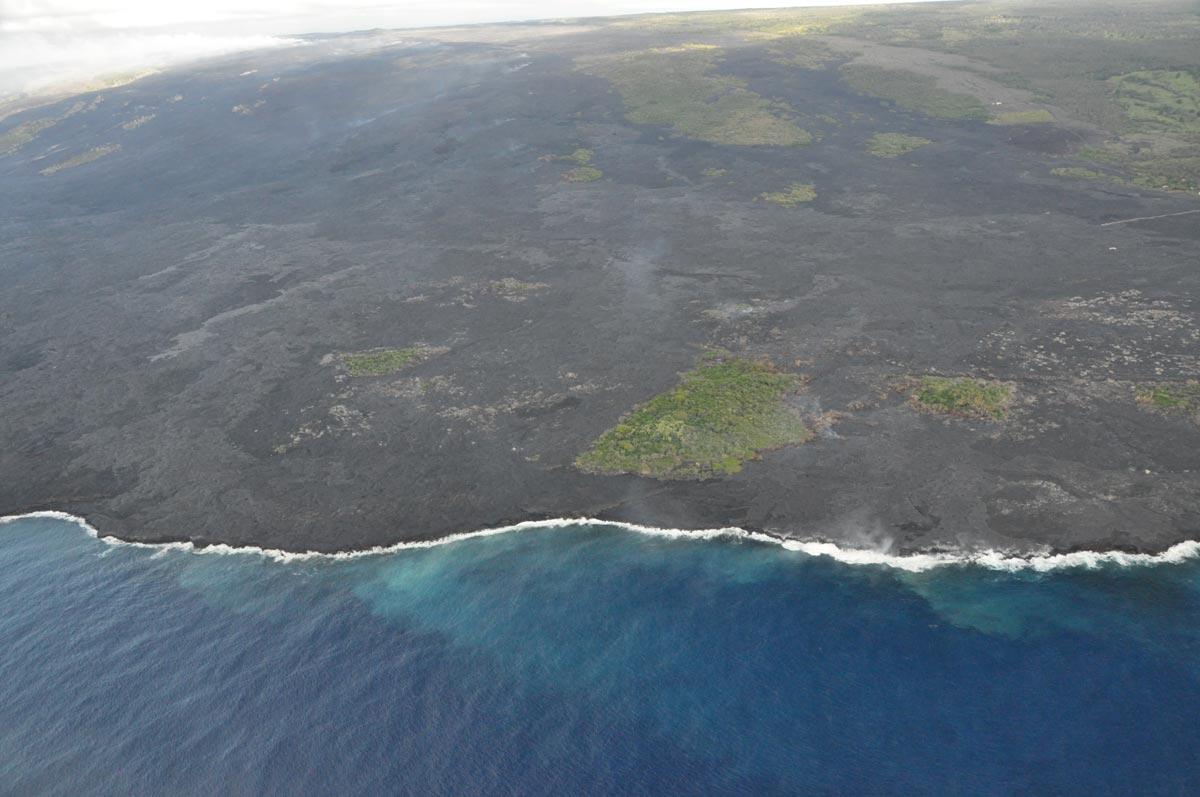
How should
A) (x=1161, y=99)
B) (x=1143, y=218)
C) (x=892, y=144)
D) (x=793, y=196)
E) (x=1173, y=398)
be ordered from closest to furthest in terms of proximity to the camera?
(x=1173, y=398), (x=1143, y=218), (x=793, y=196), (x=892, y=144), (x=1161, y=99)

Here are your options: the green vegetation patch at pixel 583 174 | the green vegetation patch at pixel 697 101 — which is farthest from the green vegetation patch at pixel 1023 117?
the green vegetation patch at pixel 583 174

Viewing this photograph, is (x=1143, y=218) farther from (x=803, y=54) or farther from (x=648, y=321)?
(x=803, y=54)

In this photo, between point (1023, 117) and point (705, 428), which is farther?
point (1023, 117)

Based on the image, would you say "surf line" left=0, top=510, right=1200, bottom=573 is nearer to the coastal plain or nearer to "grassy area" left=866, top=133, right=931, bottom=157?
the coastal plain

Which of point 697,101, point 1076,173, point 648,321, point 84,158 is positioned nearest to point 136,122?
point 84,158

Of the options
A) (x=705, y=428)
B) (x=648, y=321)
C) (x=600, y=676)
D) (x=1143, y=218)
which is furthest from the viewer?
(x=1143, y=218)

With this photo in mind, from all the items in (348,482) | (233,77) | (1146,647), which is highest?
(233,77)

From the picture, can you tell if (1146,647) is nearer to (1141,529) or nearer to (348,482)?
(1141,529)

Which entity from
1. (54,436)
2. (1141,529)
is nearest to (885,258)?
(1141,529)
